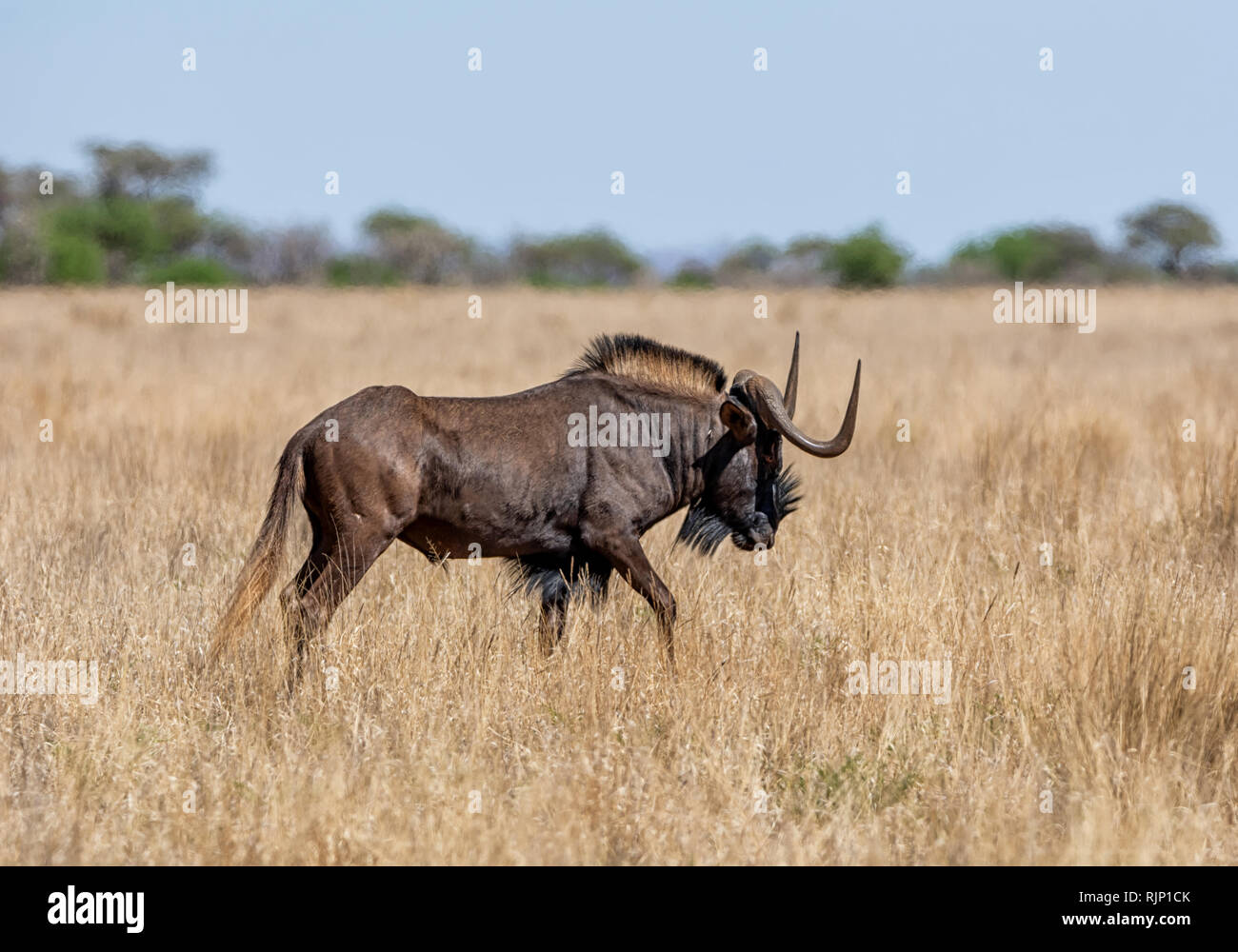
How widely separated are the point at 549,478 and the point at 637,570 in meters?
0.57

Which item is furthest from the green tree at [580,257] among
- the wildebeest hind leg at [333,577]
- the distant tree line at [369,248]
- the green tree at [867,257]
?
the wildebeest hind leg at [333,577]

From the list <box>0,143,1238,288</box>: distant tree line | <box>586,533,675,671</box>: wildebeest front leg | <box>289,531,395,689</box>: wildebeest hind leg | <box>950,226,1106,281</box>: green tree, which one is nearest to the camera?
<box>289,531,395,689</box>: wildebeest hind leg

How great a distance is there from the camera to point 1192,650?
229 inches

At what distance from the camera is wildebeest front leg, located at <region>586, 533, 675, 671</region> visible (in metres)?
6.45

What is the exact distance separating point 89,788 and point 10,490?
519 centimetres

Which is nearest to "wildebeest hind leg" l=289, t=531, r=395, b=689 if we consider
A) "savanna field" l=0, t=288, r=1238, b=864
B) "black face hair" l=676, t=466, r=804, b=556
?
"savanna field" l=0, t=288, r=1238, b=864

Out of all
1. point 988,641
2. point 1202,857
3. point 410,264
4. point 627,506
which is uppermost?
point 410,264

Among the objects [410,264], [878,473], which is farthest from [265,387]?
[410,264]

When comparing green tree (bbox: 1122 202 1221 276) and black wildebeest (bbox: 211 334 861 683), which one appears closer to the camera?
black wildebeest (bbox: 211 334 861 683)

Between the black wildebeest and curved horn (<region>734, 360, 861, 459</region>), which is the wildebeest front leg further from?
curved horn (<region>734, 360, 861, 459</region>)

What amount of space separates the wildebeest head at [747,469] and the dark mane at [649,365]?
205 mm

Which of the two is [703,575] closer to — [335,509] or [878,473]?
[335,509]

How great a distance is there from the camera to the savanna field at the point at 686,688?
4.69m

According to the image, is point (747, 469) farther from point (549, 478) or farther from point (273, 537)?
point (273, 537)
